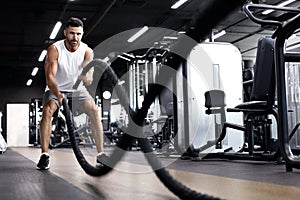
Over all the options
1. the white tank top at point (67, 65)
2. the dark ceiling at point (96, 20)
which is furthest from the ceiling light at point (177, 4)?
the white tank top at point (67, 65)

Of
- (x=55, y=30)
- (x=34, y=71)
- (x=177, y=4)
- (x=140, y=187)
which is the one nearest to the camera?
(x=140, y=187)

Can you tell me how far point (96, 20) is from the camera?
960 cm

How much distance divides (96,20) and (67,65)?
6907 millimetres

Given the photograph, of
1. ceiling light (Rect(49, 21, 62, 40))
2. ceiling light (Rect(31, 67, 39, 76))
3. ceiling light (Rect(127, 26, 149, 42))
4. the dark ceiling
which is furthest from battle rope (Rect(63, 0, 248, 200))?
ceiling light (Rect(31, 67, 39, 76))

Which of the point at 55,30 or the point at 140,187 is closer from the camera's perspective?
the point at 140,187

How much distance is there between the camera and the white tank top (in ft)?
9.50

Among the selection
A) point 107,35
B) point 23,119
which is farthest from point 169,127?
point 23,119

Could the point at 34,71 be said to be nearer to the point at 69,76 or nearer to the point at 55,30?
the point at 55,30

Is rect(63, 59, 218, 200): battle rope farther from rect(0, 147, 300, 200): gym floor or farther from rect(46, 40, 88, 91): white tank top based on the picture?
rect(46, 40, 88, 91): white tank top

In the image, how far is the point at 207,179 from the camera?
2238 mm

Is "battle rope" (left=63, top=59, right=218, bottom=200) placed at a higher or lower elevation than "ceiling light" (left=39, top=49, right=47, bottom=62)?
lower

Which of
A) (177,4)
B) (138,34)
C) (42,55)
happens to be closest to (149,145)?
(177,4)

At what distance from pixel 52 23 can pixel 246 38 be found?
511cm

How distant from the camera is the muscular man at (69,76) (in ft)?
9.21
